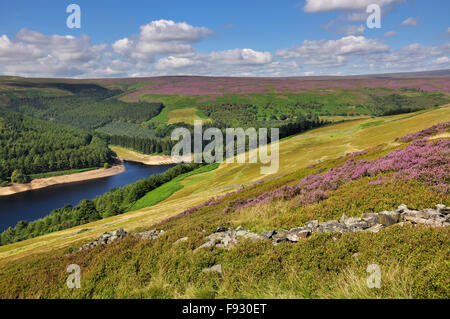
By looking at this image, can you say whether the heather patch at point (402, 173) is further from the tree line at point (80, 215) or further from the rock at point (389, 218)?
the tree line at point (80, 215)

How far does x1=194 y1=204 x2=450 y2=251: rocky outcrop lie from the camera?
9.46 meters

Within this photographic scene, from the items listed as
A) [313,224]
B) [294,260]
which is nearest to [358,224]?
[313,224]

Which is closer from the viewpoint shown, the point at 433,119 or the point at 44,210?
the point at 433,119

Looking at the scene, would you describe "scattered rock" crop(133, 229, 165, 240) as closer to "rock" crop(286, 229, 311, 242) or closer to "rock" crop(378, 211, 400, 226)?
"rock" crop(286, 229, 311, 242)

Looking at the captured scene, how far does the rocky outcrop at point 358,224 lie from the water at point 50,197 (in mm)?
110448

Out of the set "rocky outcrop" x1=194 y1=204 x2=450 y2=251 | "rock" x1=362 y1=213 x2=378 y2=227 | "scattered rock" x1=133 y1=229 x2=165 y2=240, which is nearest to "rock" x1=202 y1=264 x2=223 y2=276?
"rocky outcrop" x1=194 y1=204 x2=450 y2=251

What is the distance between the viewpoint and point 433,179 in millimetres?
13156

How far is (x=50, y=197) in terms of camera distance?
393 feet

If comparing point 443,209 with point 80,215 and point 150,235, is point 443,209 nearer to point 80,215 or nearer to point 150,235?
point 150,235

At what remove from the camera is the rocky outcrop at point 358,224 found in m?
9.46
